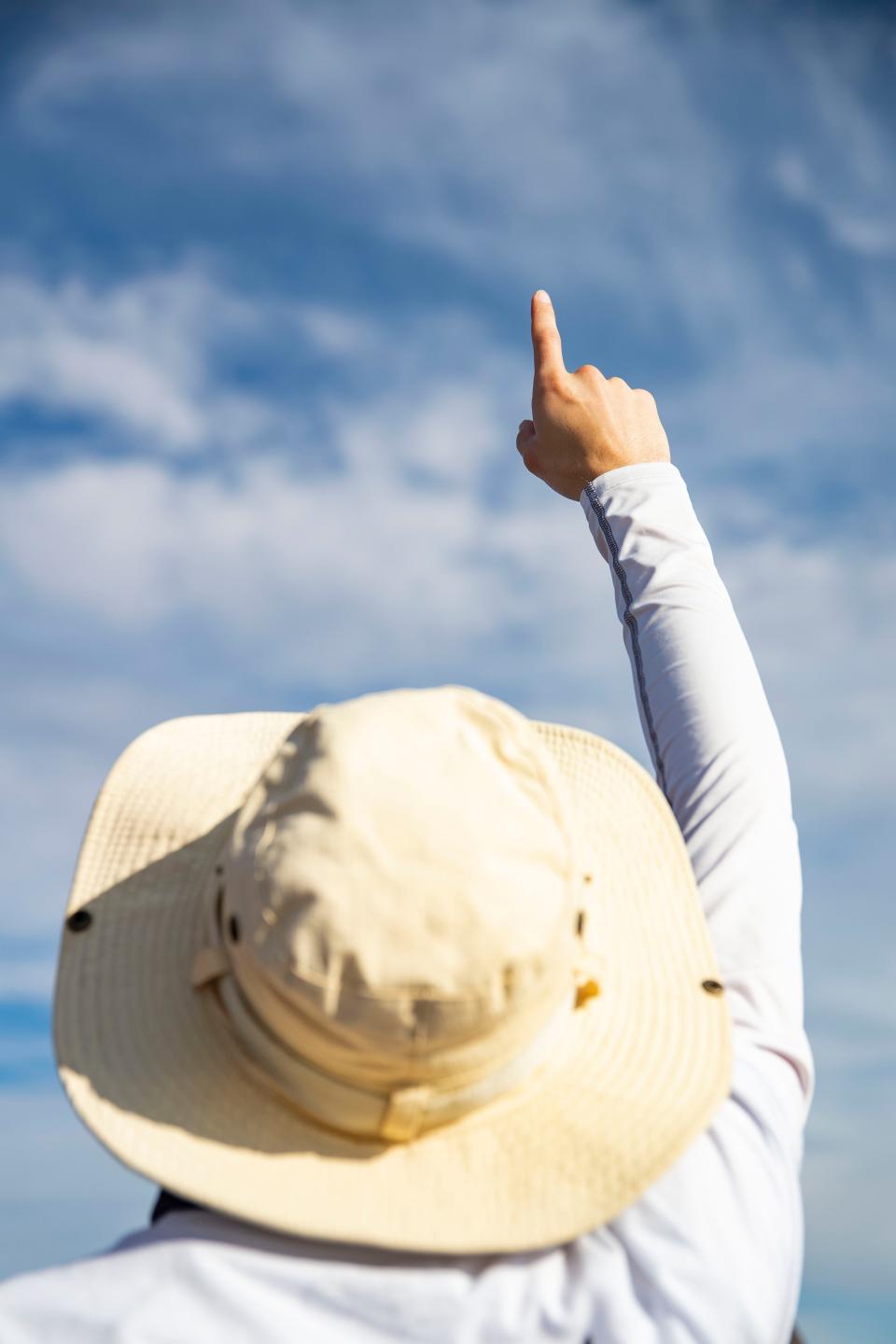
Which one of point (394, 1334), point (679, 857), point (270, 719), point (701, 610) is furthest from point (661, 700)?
point (394, 1334)

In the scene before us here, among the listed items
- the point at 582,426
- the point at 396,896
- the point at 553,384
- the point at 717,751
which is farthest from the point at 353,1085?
the point at 553,384

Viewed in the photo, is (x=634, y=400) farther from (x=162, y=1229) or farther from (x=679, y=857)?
(x=162, y=1229)

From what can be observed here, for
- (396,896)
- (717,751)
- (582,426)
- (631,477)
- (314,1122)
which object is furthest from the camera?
(582,426)

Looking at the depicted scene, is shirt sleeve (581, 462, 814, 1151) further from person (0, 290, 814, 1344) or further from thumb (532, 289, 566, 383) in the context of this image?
thumb (532, 289, 566, 383)

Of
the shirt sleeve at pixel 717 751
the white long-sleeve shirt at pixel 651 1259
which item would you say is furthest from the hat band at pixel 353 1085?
the shirt sleeve at pixel 717 751

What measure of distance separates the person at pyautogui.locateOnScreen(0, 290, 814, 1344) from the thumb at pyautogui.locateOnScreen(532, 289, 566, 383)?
4.81 ft

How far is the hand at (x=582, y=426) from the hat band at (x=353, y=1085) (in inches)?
58.0

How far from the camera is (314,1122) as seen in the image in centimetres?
160

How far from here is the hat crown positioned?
4.75 ft

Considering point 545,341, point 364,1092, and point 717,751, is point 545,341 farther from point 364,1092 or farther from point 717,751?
point 364,1092

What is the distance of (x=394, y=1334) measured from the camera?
1519mm

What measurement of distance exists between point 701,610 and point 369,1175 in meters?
1.24

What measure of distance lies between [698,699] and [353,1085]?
1.00 metres

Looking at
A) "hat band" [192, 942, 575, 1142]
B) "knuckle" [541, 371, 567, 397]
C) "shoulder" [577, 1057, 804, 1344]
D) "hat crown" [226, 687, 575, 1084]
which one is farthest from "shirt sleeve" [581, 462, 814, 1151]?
"hat crown" [226, 687, 575, 1084]
